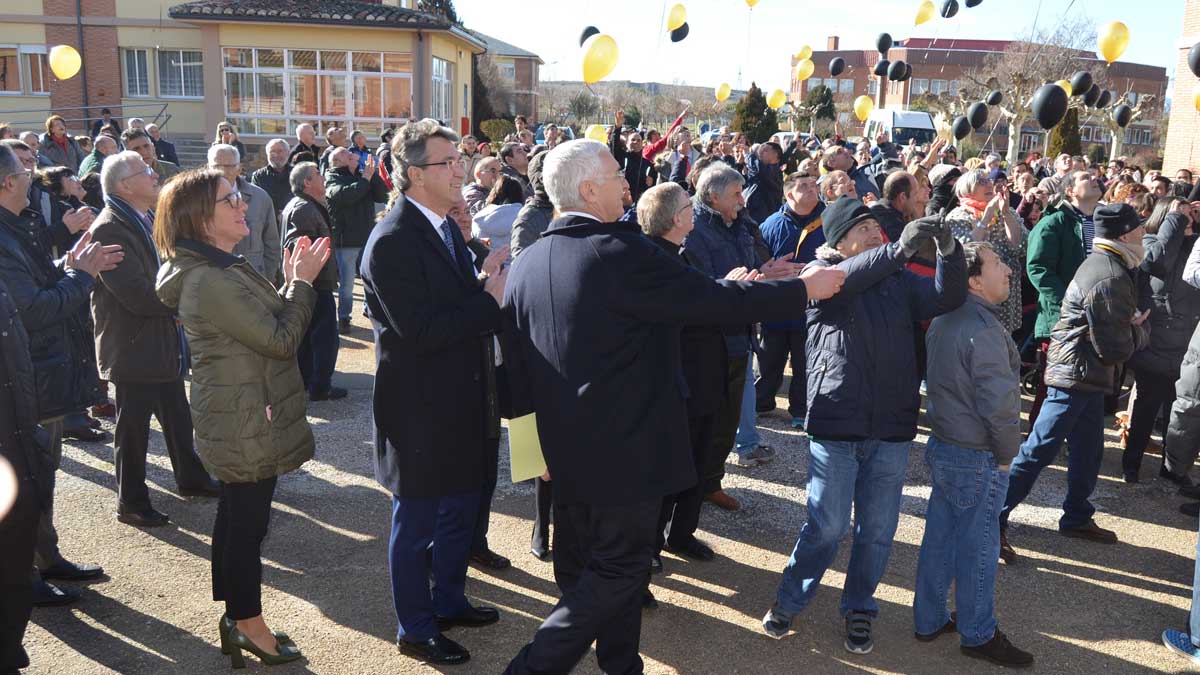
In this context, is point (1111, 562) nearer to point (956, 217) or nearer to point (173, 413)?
point (956, 217)

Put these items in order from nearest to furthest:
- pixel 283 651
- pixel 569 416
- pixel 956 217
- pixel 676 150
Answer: pixel 569 416 < pixel 283 651 < pixel 956 217 < pixel 676 150

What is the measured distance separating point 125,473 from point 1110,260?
5.54m

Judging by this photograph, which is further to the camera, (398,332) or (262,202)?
(262,202)

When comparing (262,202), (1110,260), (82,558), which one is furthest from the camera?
(262,202)

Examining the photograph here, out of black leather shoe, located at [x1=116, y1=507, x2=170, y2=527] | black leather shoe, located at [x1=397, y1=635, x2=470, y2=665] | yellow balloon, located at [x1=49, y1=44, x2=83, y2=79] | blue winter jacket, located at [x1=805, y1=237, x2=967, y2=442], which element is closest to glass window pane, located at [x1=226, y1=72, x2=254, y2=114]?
yellow balloon, located at [x1=49, y1=44, x2=83, y2=79]

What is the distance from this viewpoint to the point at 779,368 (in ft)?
24.2

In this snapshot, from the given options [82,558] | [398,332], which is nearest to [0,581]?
[82,558]

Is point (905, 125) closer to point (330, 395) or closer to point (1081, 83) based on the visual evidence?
point (1081, 83)

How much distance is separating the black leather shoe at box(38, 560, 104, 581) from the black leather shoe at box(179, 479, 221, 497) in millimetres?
1079

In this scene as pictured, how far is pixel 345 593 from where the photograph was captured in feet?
14.2

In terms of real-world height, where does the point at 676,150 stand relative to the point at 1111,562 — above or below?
above

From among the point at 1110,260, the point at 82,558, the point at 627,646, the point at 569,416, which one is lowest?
the point at 82,558

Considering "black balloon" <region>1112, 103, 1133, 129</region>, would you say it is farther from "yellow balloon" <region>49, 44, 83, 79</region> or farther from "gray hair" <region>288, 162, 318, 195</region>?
"yellow balloon" <region>49, 44, 83, 79</region>

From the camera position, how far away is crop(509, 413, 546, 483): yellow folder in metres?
3.33
